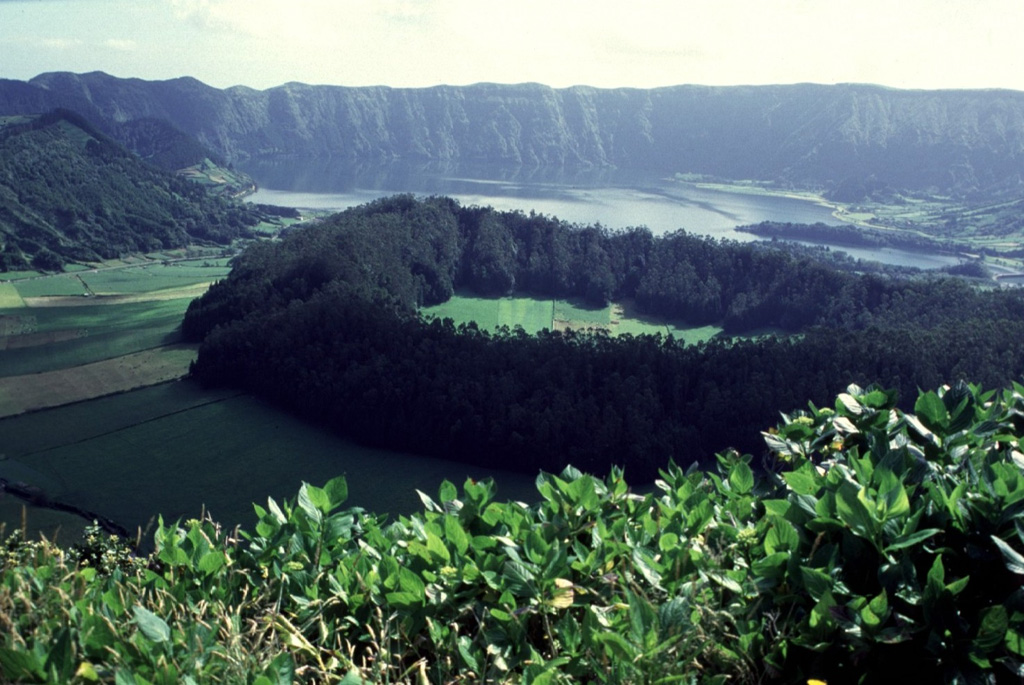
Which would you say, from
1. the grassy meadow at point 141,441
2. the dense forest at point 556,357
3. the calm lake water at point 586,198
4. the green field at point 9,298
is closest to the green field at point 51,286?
the green field at point 9,298

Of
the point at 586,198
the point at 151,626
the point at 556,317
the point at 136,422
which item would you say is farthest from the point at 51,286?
the point at 586,198

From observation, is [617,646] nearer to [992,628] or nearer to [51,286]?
[992,628]

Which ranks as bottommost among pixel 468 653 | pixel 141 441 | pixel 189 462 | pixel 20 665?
pixel 189 462

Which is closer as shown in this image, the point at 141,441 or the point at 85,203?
the point at 141,441

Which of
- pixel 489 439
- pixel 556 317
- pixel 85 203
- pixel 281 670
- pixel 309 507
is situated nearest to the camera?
pixel 281 670

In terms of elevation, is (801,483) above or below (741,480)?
above

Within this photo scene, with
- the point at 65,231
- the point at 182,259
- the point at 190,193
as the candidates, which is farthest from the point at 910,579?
the point at 190,193

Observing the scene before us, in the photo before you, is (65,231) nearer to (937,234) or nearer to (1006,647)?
(1006,647)
